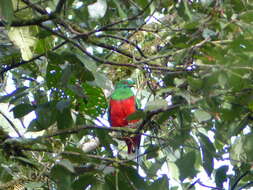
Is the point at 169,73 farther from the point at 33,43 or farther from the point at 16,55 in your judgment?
the point at 16,55

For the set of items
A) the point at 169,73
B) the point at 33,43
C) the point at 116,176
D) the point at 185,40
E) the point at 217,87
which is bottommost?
the point at 116,176

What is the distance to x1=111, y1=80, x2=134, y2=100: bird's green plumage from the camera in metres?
5.61

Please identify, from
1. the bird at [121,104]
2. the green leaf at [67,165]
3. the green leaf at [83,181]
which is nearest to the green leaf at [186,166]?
the green leaf at [83,181]

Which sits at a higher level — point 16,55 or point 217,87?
point 16,55

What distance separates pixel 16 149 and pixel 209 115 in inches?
47.1

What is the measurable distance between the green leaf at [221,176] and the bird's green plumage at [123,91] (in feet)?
8.57

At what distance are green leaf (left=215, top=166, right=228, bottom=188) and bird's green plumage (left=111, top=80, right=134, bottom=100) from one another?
2611 mm

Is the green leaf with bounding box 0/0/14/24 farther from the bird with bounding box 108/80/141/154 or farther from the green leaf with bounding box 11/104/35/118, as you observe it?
the bird with bounding box 108/80/141/154

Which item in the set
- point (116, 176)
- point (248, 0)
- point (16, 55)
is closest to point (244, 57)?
point (116, 176)

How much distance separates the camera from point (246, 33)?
2.66 m

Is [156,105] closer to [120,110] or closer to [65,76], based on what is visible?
[65,76]

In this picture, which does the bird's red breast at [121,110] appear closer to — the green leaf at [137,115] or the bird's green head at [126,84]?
the bird's green head at [126,84]

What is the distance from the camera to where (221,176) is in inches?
118

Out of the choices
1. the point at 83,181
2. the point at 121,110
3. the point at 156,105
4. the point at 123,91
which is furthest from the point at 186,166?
the point at 123,91
